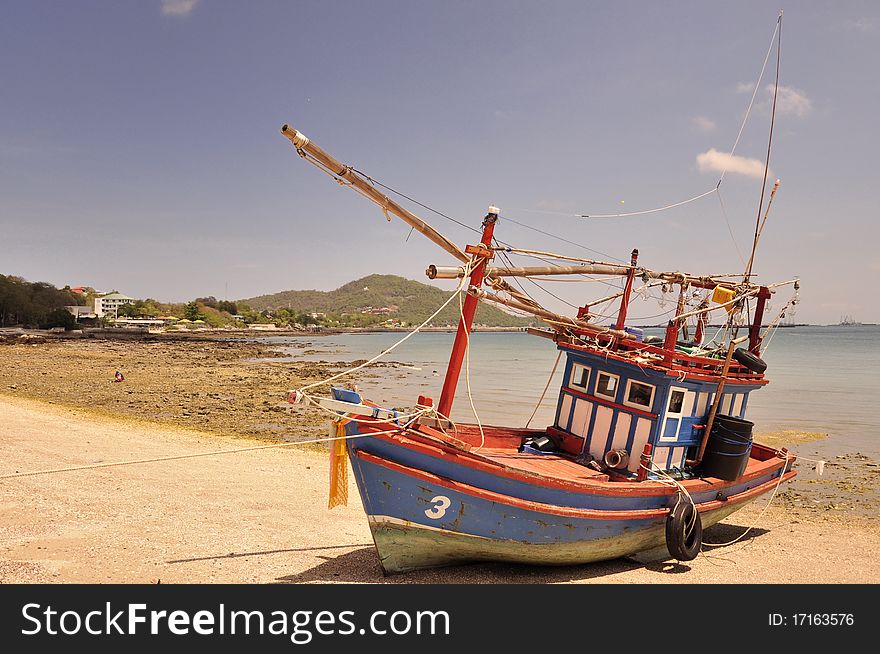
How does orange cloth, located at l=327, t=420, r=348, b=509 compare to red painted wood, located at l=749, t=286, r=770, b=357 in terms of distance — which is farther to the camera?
red painted wood, located at l=749, t=286, r=770, b=357

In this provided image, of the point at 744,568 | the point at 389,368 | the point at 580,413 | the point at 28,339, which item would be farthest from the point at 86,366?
the point at 744,568

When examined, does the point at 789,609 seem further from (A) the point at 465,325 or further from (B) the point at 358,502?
(B) the point at 358,502

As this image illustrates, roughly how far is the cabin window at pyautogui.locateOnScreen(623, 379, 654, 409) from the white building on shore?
162069mm

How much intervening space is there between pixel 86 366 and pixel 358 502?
1485 inches

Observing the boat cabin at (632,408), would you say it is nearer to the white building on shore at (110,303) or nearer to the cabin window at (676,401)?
the cabin window at (676,401)

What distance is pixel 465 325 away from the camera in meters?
8.69

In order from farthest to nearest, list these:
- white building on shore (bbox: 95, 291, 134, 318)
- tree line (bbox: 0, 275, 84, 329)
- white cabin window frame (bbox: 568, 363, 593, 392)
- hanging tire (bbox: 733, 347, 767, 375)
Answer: white building on shore (bbox: 95, 291, 134, 318) → tree line (bbox: 0, 275, 84, 329) → hanging tire (bbox: 733, 347, 767, 375) → white cabin window frame (bbox: 568, 363, 593, 392)

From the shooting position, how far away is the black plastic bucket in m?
10.5

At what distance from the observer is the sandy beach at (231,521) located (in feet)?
26.4

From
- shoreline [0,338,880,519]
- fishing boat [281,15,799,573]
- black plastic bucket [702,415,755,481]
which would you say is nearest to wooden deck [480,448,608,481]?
fishing boat [281,15,799,573]

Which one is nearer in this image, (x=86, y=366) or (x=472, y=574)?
(x=472, y=574)

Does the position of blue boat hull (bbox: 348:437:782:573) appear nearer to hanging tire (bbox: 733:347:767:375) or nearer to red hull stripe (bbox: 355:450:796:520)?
red hull stripe (bbox: 355:450:796:520)

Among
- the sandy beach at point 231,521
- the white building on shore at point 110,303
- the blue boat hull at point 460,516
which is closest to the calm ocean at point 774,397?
the sandy beach at point 231,521

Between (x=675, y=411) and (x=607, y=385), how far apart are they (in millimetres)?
1317
